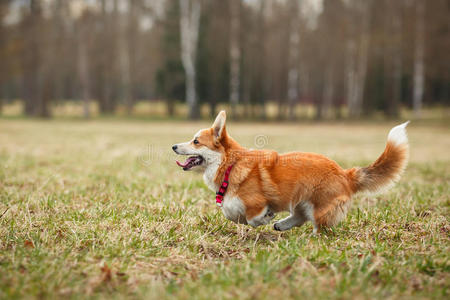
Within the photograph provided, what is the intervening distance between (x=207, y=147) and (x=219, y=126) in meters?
0.22

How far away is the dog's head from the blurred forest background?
20.9 m

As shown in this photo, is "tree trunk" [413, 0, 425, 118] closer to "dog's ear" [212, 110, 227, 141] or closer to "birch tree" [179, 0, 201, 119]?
"birch tree" [179, 0, 201, 119]

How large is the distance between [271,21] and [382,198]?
1013 inches

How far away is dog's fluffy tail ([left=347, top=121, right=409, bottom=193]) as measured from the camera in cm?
306

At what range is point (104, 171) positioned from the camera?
5.75m

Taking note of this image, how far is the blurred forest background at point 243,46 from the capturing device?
77.0ft

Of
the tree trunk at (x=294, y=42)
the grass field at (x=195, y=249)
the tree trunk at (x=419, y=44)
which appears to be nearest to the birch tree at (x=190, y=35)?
the tree trunk at (x=294, y=42)

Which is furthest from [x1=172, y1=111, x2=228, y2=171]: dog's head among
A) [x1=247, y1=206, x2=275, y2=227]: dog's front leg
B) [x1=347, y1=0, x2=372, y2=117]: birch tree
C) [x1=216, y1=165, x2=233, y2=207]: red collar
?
[x1=347, y1=0, x2=372, y2=117]: birch tree

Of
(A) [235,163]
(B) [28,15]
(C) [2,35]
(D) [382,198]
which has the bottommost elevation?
(D) [382,198]

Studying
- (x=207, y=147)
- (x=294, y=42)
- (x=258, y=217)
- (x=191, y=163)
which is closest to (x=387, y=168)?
(x=258, y=217)

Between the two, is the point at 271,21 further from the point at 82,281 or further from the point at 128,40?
the point at 82,281

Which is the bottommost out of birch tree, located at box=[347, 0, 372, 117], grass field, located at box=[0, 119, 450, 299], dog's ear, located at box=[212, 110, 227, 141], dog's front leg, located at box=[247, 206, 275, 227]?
grass field, located at box=[0, 119, 450, 299]

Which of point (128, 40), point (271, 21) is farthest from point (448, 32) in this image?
point (128, 40)

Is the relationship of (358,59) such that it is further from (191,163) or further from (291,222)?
(191,163)
